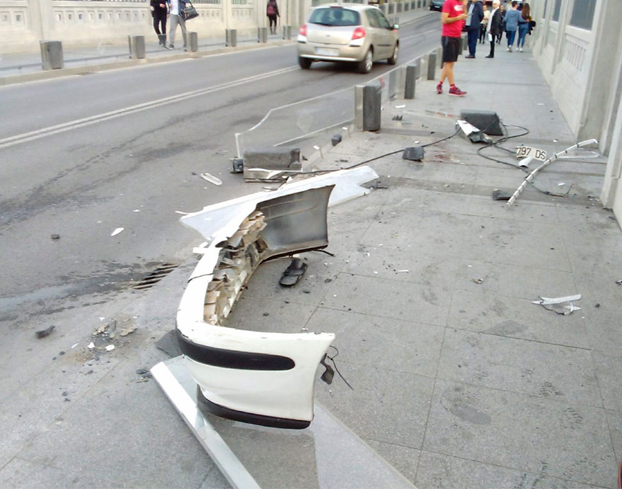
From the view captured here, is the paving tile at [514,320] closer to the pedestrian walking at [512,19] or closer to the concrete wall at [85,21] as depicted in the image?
the concrete wall at [85,21]

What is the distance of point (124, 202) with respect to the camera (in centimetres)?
677

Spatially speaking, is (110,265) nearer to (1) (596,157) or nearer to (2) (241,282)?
(2) (241,282)

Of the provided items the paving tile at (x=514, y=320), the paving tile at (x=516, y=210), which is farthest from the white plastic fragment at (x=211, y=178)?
the paving tile at (x=514, y=320)

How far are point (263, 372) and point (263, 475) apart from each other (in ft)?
1.64

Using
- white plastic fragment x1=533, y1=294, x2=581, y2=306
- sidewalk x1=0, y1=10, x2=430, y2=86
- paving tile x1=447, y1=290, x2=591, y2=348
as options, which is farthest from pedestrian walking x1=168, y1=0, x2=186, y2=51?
white plastic fragment x1=533, y1=294, x2=581, y2=306

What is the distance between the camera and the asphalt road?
516cm

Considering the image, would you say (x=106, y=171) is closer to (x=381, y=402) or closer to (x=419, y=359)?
A: (x=419, y=359)

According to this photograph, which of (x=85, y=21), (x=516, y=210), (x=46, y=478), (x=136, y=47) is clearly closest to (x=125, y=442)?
(x=46, y=478)

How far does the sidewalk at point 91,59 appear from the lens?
16.0 metres

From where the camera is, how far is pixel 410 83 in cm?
1395

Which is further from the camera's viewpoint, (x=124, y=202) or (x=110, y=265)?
(x=124, y=202)

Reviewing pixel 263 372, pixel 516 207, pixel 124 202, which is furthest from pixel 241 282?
pixel 516 207

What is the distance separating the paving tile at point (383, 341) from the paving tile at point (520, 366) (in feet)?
0.33

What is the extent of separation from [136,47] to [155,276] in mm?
16932
